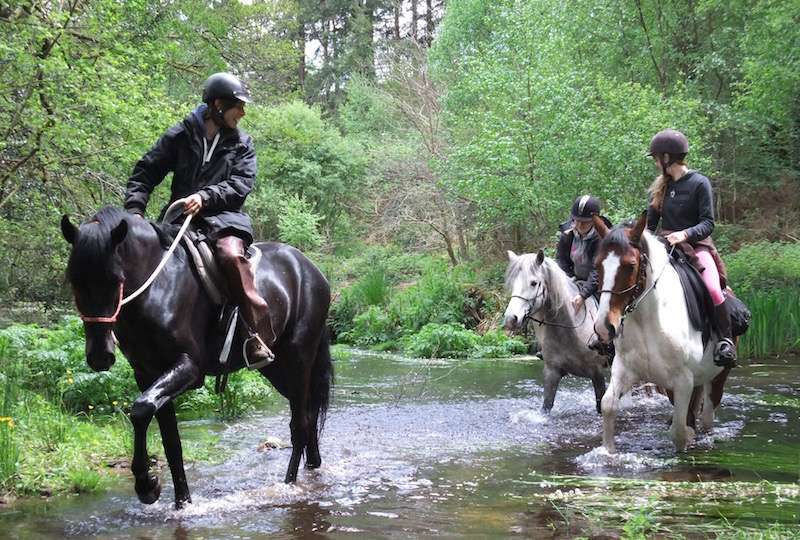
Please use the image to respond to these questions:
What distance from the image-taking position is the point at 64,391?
7.80 meters

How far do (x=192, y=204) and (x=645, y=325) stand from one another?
3.82 meters

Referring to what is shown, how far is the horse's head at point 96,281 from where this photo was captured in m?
4.40

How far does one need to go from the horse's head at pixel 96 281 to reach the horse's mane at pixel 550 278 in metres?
4.67

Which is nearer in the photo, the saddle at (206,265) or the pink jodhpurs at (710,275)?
the saddle at (206,265)

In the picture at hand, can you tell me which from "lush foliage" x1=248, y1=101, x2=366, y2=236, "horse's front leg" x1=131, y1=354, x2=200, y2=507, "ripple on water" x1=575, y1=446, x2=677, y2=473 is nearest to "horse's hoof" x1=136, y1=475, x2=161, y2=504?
"horse's front leg" x1=131, y1=354, x2=200, y2=507

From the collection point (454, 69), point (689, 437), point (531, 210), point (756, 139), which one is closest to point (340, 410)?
point (689, 437)

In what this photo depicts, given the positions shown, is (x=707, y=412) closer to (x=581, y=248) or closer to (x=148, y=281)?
(x=581, y=248)

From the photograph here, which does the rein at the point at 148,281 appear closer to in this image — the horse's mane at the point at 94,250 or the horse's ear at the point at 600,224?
the horse's mane at the point at 94,250

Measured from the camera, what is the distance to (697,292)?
7.04 m

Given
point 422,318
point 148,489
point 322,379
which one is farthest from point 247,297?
point 422,318

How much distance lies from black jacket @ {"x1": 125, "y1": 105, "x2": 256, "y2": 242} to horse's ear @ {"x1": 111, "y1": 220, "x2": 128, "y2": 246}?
977mm

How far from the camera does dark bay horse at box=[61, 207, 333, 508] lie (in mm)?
4453

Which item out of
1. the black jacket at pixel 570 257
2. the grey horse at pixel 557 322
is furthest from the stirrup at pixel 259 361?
the black jacket at pixel 570 257

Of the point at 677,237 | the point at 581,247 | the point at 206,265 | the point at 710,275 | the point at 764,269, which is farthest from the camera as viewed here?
the point at 764,269
